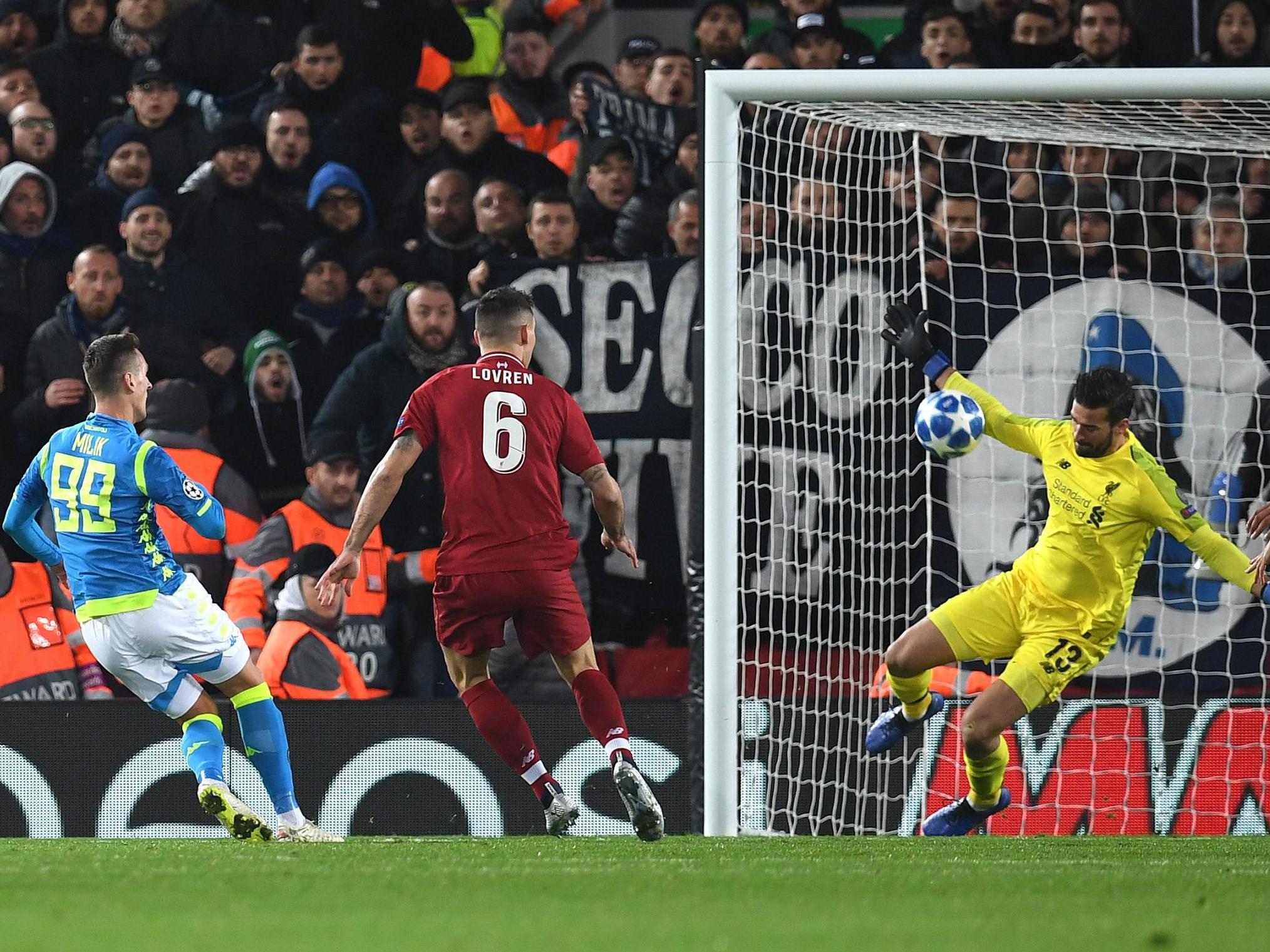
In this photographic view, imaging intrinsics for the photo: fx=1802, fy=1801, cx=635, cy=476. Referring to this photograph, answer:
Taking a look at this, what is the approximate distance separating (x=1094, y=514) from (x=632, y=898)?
9.91 ft

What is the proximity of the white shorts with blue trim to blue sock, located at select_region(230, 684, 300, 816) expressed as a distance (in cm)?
11

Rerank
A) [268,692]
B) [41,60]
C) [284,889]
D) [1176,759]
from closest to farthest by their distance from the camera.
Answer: [284,889], [268,692], [1176,759], [41,60]

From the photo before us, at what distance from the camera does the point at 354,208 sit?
8.56 m

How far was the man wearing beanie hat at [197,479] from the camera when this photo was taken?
7797 mm

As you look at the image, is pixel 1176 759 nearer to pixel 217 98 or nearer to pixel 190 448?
pixel 190 448

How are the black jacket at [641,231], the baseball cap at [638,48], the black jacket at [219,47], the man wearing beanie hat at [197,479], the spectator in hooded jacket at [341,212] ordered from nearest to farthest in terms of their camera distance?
the man wearing beanie hat at [197,479] < the black jacket at [641,231] < the spectator in hooded jacket at [341,212] < the black jacket at [219,47] < the baseball cap at [638,48]

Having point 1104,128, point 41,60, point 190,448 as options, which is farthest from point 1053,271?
point 41,60

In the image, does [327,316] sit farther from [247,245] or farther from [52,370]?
[52,370]

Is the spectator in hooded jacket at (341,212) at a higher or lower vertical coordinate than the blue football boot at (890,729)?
higher

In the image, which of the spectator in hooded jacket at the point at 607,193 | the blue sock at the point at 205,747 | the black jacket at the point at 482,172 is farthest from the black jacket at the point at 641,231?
the blue sock at the point at 205,747

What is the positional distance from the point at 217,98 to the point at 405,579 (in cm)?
312

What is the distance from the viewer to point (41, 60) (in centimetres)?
920

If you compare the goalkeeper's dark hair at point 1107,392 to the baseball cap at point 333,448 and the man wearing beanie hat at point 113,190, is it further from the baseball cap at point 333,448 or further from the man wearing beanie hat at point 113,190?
the man wearing beanie hat at point 113,190

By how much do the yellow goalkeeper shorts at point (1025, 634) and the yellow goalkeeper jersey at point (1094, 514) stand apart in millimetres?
49
